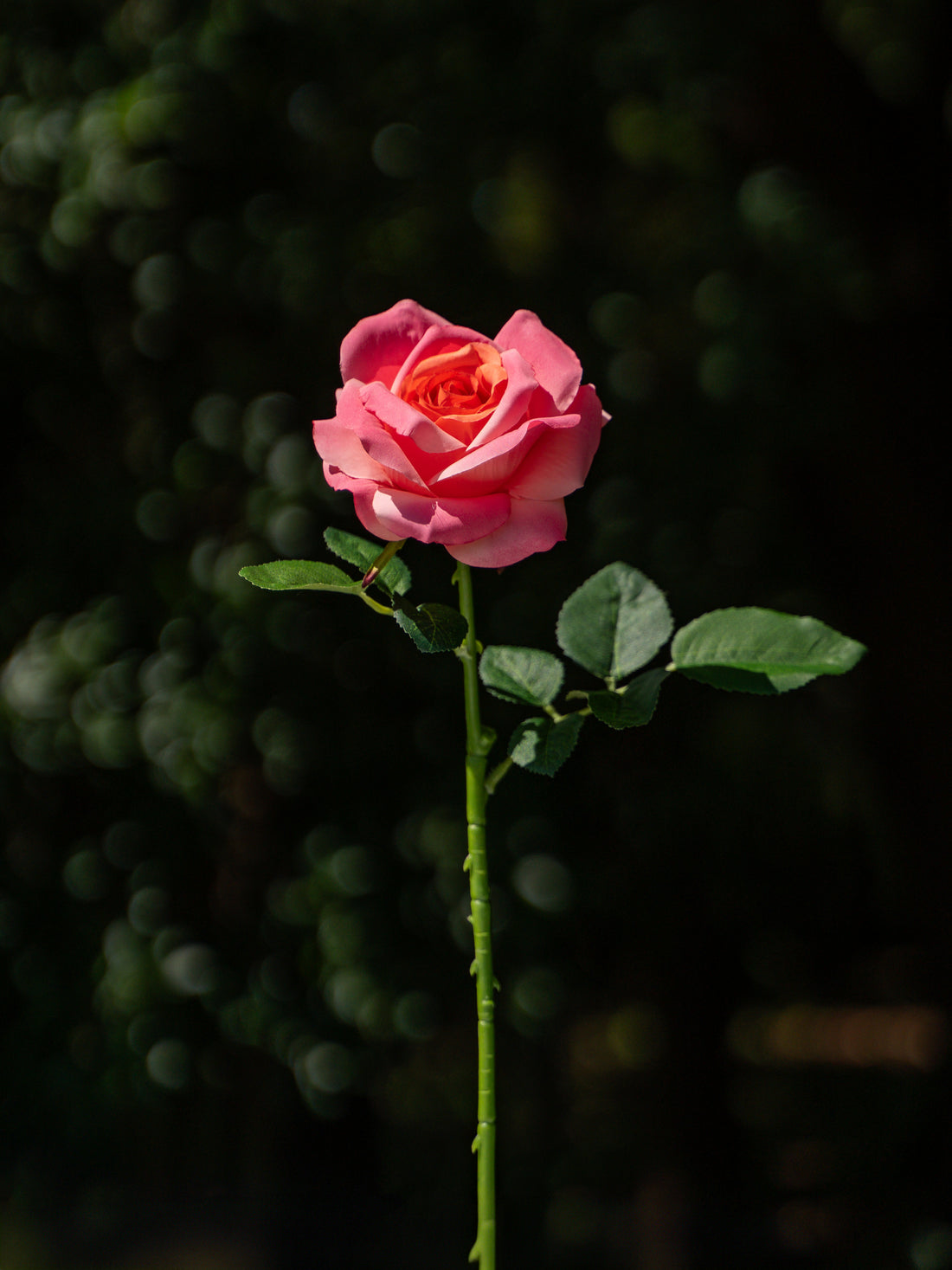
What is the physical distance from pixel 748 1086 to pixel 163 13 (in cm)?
169

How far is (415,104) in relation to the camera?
4.05 feet

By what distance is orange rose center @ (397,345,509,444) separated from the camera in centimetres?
35

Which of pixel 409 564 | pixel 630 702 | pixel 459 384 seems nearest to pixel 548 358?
pixel 459 384

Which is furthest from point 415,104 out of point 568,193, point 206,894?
point 206,894

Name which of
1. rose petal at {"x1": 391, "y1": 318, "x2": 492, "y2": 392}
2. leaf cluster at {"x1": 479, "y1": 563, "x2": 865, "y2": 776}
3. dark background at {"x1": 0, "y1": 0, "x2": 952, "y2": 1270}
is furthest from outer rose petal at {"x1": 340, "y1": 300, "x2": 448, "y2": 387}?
dark background at {"x1": 0, "y1": 0, "x2": 952, "y2": 1270}

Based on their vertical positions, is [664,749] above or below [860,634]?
below

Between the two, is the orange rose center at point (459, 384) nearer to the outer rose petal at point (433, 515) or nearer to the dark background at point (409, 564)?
the outer rose petal at point (433, 515)

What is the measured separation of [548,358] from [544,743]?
0.14 metres

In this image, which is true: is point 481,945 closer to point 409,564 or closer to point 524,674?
point 524,674

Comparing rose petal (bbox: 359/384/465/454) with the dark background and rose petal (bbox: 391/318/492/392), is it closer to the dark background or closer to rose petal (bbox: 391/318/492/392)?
rose petal (bbox: 391/318/492/392)

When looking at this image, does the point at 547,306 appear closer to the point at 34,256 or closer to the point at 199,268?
the point at 199,268

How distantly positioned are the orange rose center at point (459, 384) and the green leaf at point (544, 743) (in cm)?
11

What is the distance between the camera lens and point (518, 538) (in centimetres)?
33

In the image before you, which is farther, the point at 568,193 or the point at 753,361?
the point at 568,193
